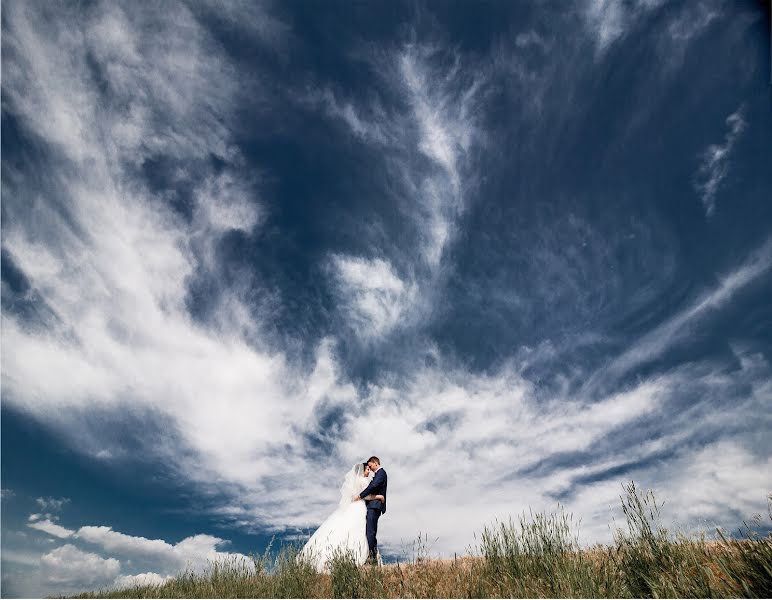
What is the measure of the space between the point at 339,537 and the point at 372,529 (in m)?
0.86

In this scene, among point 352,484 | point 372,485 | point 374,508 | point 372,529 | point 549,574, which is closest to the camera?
point 549,574

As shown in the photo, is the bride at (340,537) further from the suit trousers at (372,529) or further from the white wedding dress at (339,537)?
the suit trousers at (372,529)

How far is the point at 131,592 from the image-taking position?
13.1 metres

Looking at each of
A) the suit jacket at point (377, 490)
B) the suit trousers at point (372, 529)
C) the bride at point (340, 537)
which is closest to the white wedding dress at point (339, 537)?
the bride at point (340, 537)

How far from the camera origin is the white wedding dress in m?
10.6

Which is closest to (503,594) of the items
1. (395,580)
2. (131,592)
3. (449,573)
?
(449,573)

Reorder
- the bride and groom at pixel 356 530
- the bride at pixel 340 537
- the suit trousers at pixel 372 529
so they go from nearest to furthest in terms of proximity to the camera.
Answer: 1. the bride at pixel 340 537
2. the bride and groom at pixel 356 530
3. the suit trousers at pixel 372 529

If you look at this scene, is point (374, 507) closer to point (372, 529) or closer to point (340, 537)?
point (372, 529)

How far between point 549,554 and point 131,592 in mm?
12086

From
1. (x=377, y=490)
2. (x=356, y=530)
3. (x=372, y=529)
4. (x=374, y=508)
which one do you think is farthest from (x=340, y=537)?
(x=377, y=490)

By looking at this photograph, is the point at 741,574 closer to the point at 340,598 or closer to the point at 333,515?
the point at 340,598

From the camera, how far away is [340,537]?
11195 millimetres

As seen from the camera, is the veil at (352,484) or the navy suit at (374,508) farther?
the veil at (352,484)

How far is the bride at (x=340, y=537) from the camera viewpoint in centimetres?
1064
